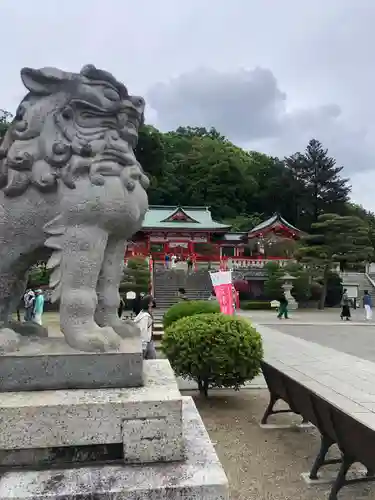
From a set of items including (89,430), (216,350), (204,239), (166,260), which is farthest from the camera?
(204,239)

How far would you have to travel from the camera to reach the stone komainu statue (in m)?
2.32

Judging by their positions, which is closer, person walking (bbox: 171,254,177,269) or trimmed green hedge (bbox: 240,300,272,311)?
trimmed green hedge (bbox: 240,300,272,311)

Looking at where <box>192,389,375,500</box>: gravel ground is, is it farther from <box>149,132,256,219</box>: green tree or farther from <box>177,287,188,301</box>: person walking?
<box>149,132,256,219</box>: green tree

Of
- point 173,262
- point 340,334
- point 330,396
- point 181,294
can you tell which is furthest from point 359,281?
point 330,396

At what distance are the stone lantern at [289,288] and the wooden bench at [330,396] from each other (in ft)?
44.5

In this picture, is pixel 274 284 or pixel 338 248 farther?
pixel 274 284

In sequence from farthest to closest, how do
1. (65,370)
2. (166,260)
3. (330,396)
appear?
(166,260) → (330,396) → (65,370)

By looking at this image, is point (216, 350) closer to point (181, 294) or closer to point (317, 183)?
point (181, 294)

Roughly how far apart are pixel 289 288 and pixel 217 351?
19.8 meters

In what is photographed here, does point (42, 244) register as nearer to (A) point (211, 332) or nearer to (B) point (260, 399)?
(A) point (211, 332)

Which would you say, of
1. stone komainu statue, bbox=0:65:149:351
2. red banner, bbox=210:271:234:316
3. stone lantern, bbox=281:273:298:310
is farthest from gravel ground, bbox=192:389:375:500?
stone lantern, bbox=281:273:298:310

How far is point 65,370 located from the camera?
7.13 feet

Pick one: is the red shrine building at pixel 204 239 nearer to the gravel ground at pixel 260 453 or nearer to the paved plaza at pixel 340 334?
the paved plaza at pixel 340 334

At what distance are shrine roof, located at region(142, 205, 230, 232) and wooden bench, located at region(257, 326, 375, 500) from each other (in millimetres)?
21478
